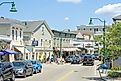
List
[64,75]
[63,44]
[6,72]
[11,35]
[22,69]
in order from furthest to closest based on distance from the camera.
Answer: [63,44]
[11,35]
[64,75]
[22,69]
[6,72]

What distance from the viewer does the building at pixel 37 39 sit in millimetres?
73812

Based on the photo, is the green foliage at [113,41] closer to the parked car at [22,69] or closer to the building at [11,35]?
the parked car at [22,69]

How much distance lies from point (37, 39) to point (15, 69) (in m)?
44.6

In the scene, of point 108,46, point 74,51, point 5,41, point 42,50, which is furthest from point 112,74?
point 74,51

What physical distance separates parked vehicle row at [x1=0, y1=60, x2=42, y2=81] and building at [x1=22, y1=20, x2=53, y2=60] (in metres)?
30.2

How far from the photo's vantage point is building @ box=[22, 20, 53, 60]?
7381cm

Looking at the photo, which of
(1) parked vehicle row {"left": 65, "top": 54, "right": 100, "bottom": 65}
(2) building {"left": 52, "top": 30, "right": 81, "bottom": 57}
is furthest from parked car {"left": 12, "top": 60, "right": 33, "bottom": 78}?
(2) building {"left": 52, "top": 30, "right": 81, "bottom": 57}

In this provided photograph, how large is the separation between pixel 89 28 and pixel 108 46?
15960 cm

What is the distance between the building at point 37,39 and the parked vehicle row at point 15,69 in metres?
30.2

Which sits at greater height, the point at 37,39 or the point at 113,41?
the point at 37,39

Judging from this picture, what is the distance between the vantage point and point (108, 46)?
33.8 metres

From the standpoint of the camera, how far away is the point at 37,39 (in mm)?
78625

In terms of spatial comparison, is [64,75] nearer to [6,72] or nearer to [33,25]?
[6,72]

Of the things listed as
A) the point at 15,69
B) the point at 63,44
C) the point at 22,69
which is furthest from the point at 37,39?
the point at 15,69
